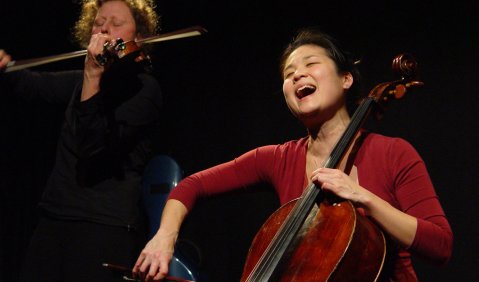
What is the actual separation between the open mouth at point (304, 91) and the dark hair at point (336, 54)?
112 millimetres

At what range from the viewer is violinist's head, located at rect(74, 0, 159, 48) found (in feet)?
6.32

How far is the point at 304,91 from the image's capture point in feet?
4.90

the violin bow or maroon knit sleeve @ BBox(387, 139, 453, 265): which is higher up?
the violin bow

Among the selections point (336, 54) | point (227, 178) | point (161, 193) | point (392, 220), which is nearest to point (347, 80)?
point (336, 54)

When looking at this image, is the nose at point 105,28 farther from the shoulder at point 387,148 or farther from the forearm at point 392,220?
the forearm at point 392,220

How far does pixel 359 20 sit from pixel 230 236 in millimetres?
1179

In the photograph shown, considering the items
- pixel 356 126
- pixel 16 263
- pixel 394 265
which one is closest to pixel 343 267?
pixel 394 265

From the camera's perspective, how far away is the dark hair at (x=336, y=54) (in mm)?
1557

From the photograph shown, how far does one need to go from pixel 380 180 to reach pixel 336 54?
15.8 inches

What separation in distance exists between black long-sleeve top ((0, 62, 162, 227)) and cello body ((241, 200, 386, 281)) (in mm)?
652

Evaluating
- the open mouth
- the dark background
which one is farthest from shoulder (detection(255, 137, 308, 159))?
the dark background

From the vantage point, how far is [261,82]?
2746mm

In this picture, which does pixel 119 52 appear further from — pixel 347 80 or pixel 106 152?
pixel 347 80

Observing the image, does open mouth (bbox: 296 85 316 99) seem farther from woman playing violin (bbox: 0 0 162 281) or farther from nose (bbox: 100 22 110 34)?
nose (bbox: 100 22 110 34)
